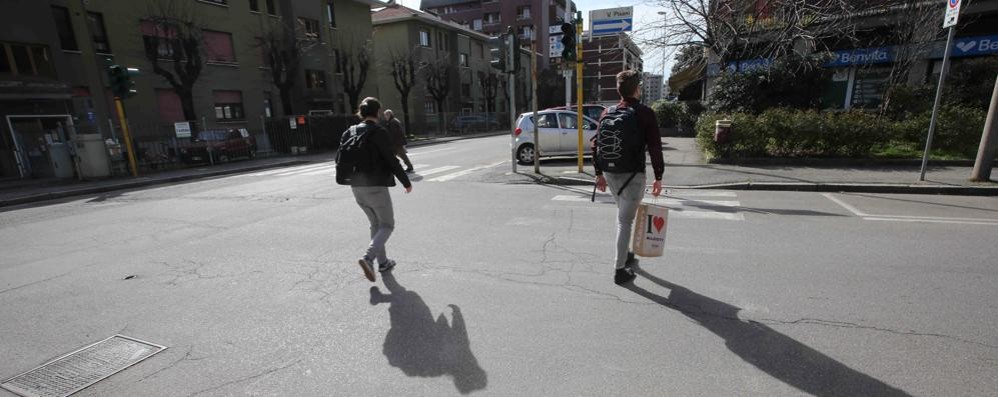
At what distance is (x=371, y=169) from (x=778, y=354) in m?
3.47

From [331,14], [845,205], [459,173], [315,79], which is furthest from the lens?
[331,14]

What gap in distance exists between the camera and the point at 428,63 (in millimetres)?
37312

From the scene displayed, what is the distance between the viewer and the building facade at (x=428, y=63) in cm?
3788

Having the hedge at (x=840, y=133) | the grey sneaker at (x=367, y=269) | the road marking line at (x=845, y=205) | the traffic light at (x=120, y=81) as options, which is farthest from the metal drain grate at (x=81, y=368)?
the traffic light at (x=120, y=81)

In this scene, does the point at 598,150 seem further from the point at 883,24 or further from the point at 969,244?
the point at 883,24

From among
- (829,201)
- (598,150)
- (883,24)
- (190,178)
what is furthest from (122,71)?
(883,24)

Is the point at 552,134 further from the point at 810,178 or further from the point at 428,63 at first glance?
the point at 428,63

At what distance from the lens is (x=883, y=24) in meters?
17.0

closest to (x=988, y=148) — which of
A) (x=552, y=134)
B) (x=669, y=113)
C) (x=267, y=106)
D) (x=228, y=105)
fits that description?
(x=552, y=134)

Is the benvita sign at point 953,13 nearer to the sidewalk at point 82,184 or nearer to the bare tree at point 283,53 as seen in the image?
the sidewalk at point 82,184

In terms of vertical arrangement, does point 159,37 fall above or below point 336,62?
above

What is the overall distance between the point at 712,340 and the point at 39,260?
7418mm

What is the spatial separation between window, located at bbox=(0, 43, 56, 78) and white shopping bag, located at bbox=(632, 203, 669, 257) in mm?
23223

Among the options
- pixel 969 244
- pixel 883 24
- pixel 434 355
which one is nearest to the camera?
pixel 434 355
